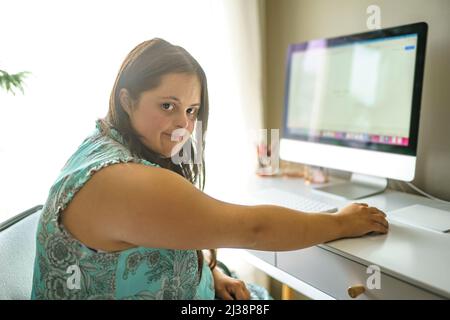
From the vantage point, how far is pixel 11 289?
0.67 m

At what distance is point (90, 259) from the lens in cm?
61

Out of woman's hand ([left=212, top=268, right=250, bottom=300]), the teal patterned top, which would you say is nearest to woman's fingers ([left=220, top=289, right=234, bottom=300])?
woman's hand ([left=212, top=268, right=250, bottom=300])

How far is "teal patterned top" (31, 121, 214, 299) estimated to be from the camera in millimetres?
590

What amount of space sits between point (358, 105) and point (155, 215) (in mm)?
805

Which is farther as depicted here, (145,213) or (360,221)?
(360,221)

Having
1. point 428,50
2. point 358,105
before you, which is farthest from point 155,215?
point 428,50

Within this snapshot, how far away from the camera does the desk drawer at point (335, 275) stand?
0.69m

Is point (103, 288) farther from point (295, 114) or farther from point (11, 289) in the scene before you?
point (295, 114)

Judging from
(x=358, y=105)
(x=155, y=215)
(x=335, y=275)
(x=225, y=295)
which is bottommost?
(x=225, y=295)

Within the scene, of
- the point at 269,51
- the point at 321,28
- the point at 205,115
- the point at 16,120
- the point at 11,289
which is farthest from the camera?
the point at 269,51

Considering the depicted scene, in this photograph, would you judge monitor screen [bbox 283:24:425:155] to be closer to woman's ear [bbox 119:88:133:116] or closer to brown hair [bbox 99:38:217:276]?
brown hair [bbox 99:38:217:276]

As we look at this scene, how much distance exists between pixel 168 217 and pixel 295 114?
2.79 feet

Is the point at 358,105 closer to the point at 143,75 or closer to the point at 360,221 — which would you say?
the point at 360,221

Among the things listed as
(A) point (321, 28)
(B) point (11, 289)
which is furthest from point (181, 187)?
(A) point (321, 28)
